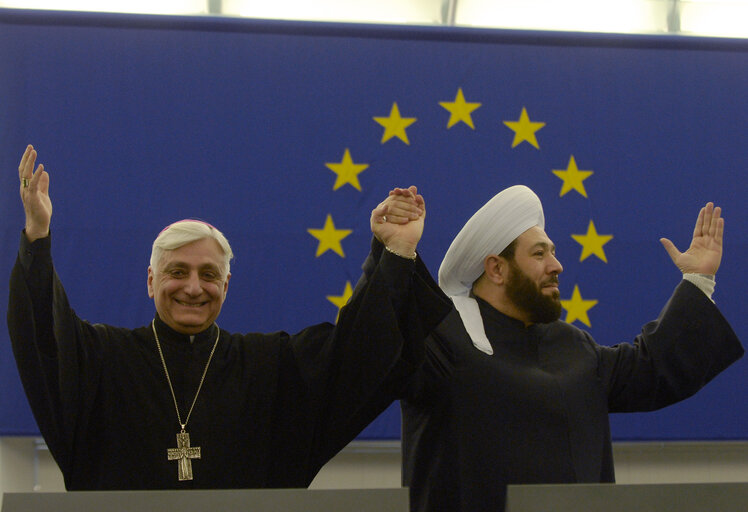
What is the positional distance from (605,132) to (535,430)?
8.07ft

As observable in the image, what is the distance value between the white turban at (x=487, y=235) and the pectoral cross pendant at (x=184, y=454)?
3.48 ft

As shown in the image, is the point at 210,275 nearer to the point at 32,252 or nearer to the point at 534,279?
the point at 32,252

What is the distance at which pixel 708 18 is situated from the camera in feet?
17.7

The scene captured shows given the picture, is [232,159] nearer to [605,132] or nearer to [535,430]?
[605,132]

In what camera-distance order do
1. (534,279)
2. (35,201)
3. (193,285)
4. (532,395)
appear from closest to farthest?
(35,201) < (193,285) < (532,395) < (534,279)

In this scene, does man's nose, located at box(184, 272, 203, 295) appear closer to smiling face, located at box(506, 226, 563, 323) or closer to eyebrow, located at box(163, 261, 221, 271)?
eyebrow, located at box(163, 261, 221, 271)

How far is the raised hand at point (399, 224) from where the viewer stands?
2789 mm

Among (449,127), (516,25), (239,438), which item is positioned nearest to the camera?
(239,438)

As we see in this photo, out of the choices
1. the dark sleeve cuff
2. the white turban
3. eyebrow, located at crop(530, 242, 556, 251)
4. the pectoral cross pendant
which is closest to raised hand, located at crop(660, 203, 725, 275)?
eyebrow, located at crop(530, 242, 556, 251)

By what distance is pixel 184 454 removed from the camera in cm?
269

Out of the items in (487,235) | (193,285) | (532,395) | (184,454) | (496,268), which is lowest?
(184,454)

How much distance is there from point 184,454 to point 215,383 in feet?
0.87

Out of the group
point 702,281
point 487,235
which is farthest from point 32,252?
point 702,281

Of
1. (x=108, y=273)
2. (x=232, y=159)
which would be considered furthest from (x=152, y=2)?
(x=108, y=273)
